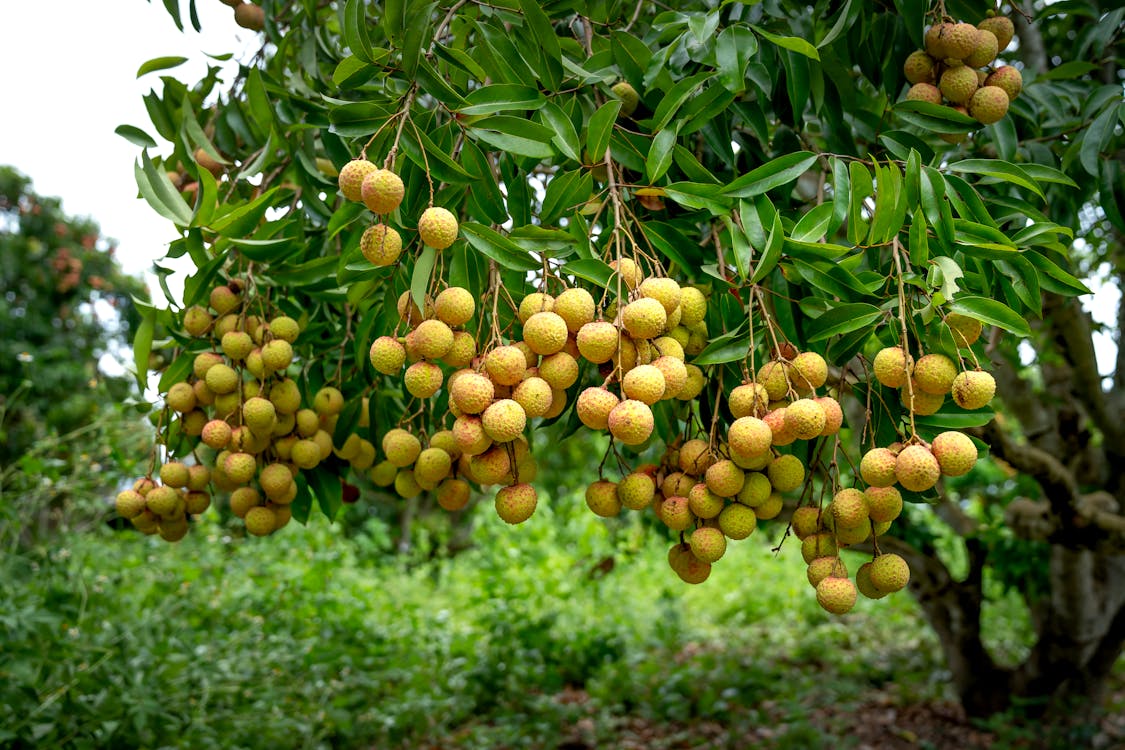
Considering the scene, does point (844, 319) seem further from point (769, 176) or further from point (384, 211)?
Answer: point (384, 211)

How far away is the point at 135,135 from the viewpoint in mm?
1559

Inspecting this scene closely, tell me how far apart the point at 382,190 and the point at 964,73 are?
90cm

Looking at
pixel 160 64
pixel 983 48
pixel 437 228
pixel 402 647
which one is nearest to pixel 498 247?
pixel 437 228

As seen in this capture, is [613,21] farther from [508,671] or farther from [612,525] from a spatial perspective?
[612,525]

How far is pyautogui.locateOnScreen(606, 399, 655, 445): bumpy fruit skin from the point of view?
90 cm

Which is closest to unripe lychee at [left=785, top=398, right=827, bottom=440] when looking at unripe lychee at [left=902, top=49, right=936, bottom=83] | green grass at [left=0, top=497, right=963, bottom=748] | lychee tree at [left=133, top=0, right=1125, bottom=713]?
lychee tree at [left=133, top=0, right=1125, bottom=713]

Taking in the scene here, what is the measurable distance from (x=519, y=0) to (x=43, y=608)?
2.08 meters

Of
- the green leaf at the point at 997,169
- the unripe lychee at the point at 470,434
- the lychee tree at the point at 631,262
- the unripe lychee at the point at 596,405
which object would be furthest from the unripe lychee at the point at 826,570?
the green leaf at the point at 997,169

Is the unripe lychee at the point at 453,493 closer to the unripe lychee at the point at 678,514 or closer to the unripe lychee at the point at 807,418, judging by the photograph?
the unripe lychee at the point at 678,514

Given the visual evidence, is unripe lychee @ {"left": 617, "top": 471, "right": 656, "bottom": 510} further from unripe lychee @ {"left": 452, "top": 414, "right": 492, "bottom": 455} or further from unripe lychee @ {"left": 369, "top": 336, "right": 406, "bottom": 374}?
unripe lychee @ {"left": 369, "top": 336, "right": 406, "bottom": 374}

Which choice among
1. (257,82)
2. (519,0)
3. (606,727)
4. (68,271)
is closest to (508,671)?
(606,727)

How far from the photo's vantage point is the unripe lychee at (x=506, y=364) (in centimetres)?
97

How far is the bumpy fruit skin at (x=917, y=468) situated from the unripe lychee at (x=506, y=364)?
0.43 m

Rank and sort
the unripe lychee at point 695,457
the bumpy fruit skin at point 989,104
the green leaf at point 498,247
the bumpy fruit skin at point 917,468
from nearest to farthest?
1. the bumpy fruit skin at point 917,468
2. the green leaf at point 498,247
3. the unripe lychee at point 695,457
4. the bumpy fruit skin at point 989,104
